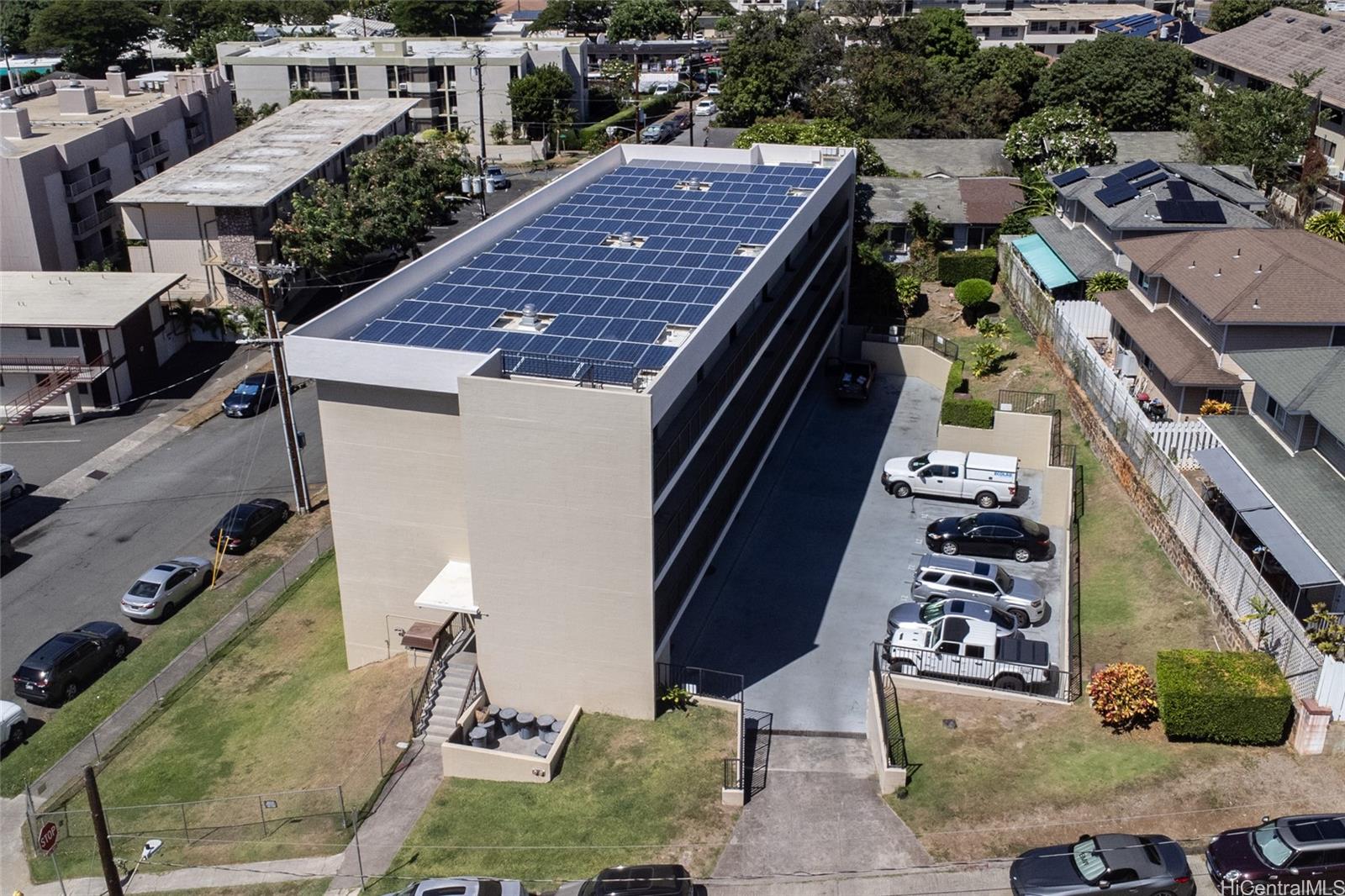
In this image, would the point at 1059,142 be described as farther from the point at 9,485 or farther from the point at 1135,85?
the point at 9,485

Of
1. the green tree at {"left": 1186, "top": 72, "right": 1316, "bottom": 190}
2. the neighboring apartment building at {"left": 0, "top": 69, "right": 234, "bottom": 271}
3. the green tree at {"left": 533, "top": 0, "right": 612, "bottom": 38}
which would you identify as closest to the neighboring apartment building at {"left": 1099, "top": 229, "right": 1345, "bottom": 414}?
the green tree at {"left": 1186, "top": 72, "right": 1316, "bottom": 190}

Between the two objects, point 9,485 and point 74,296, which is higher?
point 74,296

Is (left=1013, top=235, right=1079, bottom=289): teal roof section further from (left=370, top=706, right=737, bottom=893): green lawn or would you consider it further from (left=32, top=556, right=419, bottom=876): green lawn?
(left=32, top=556, right=419, bottom=876): green lawn

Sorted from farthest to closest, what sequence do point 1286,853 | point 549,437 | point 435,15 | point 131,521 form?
point 435,15 < point 131,521 < point 549,437 < point 1286,853

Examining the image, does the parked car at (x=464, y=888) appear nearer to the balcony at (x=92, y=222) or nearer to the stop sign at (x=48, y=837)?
the stop sign at (x=48, y=837)

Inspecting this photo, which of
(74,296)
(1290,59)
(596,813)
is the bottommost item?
(596,813)

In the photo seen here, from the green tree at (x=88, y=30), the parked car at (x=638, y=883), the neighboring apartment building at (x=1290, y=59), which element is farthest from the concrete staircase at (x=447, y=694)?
the green tree at (x=88, y=30)

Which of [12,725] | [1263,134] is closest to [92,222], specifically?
[12,725]

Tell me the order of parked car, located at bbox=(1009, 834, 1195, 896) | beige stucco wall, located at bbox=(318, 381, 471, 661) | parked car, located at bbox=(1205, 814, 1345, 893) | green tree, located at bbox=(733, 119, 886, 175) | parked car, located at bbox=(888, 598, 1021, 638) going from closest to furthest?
1. parked car, located at bbox=(1205, 814, 1345, 893)
2. parked car, located at bbox=(1009, 834, 1195, 896)
3. beige stucco wall, located at bbox=(318, 381, 471, 661)
4. parked car, located at bbox=(888, 598, 1021, 638)
5. green tree, located at bbox=(733, 119, 886, 175)

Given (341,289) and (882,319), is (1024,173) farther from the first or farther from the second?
(341,289)
